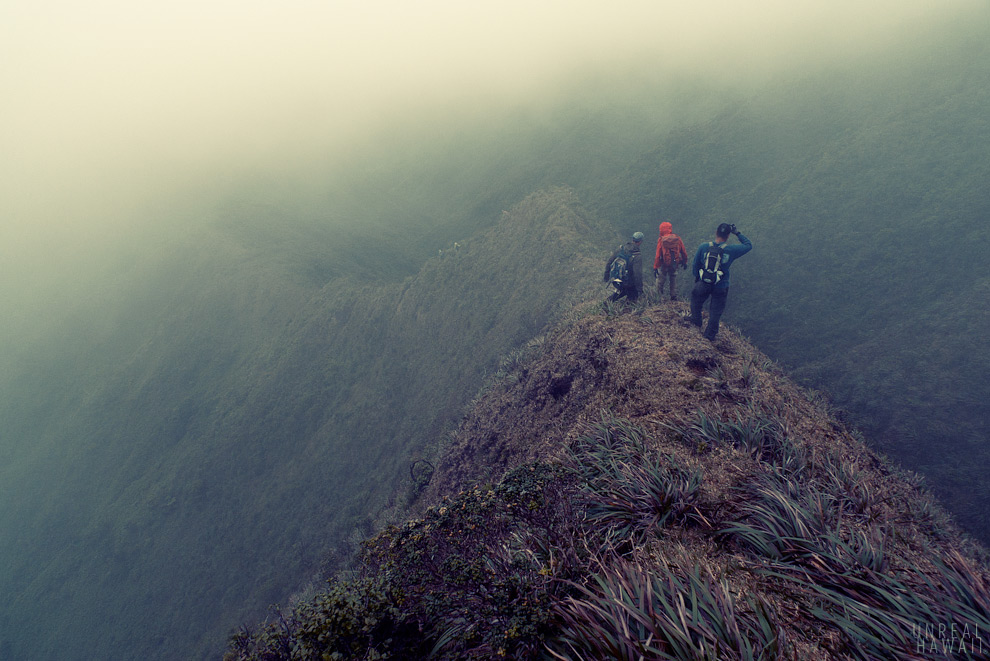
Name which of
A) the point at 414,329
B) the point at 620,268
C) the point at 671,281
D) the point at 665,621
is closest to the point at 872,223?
the point at 671,281

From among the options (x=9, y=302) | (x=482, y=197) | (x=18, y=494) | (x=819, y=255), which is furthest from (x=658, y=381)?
(x=9, y=302)

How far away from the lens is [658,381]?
231 inches

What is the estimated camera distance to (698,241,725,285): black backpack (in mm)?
7090

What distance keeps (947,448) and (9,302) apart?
39746 mm

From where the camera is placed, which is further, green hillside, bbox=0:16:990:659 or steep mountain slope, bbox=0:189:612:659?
steep mountain slope, bbox=0:189:612:659

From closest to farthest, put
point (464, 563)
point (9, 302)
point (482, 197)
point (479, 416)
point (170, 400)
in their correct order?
point (464, 563) → point (479, 416) → point (170, 400) → point (482, 197) → point (9, 302)

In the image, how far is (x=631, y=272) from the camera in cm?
821

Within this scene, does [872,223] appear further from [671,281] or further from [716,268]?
[716,268]

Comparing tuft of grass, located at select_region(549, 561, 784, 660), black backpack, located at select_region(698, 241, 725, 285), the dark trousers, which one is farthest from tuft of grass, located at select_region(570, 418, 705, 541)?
black backpack, located at select_region(698, 241, 725, 285)

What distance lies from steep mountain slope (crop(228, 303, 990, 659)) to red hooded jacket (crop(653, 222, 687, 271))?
11.6 ft

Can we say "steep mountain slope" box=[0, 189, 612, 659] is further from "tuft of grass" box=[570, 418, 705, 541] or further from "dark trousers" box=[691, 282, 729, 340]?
"tuft of grass" box=[570, 418, 705, 541]

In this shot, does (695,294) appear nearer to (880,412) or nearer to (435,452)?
(880,412)

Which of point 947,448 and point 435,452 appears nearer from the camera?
point 947,448

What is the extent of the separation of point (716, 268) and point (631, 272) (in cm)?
154
